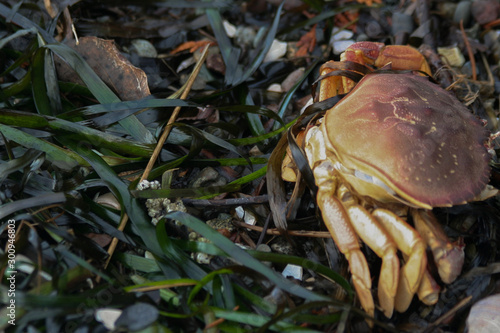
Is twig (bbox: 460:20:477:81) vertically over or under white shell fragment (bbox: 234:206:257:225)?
over

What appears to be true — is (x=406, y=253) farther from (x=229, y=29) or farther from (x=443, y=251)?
(x=229, y=29)

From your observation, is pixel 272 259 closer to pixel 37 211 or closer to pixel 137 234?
pixel 137 234

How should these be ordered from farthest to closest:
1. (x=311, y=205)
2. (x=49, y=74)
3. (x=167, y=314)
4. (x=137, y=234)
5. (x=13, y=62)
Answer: (x=13, y=62), (x=49, y=74), (x=311, y=205), (x=137, y=234), (x=167, y=314)

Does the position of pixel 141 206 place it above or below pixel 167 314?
above

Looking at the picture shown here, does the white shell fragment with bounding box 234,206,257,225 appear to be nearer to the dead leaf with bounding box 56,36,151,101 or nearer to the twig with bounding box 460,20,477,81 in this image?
the dead leaf with bounding box 56,36,151,101

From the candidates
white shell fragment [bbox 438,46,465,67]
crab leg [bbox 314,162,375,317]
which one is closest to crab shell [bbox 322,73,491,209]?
crab leg [bbox 314,162,375,317]

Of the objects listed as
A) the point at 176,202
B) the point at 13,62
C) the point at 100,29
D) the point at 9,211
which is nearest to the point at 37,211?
the point at 9,211

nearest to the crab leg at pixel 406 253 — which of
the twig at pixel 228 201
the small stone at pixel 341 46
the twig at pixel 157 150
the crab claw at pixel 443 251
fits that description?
the crab claw at pixel 443 251
